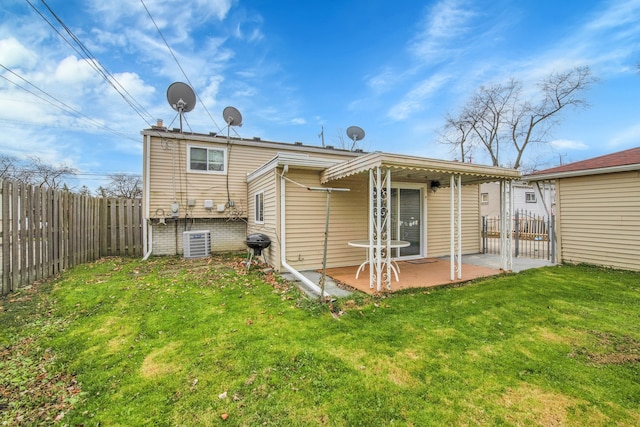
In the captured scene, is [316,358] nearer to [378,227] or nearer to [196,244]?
[378,227]

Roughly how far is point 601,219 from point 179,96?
42.6 feet

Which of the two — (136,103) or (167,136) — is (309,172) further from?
(136,103)

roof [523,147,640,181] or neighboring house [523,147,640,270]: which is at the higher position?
roof [523,147,640,181]

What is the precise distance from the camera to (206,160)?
9.48 meters

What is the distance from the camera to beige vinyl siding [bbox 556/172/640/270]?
6.48m

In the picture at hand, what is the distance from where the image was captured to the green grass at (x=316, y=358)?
6.75 feet

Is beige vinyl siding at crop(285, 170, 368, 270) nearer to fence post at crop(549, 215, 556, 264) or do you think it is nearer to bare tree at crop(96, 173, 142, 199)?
fence post at crop(549, 215, 556, 264)

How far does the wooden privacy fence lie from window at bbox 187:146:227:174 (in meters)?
2.35

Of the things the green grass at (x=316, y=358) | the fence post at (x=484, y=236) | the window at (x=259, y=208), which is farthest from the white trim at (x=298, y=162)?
the fence post at (x=484, y=236)

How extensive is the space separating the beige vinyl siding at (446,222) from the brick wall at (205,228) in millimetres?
6683

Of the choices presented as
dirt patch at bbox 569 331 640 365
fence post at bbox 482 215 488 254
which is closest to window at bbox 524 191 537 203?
fence post at bbox 482 215 488 254

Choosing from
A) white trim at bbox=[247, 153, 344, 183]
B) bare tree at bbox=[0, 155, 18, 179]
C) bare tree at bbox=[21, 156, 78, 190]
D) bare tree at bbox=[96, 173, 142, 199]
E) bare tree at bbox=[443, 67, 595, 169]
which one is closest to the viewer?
white trim at bbox=[247, 153, 344, 183]

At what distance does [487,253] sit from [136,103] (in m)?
12.6

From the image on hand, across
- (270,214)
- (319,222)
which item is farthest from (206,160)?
(319,222)
